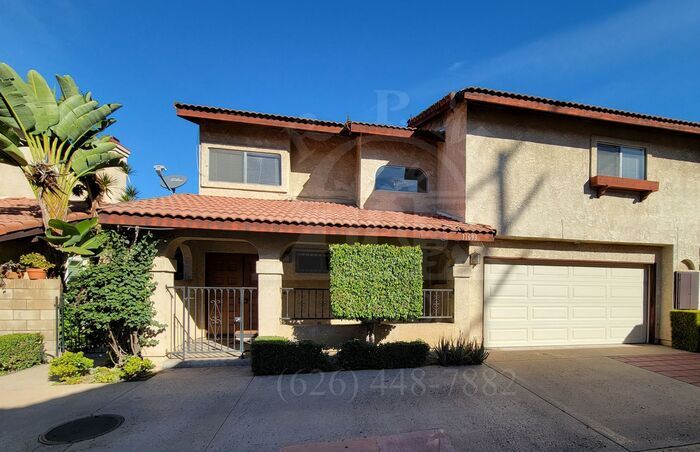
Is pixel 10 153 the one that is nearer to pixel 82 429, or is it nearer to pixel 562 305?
pixel 82 429

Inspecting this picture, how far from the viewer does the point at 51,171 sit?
23.7 ft

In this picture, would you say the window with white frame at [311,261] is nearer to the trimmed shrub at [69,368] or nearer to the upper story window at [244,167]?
the upper story window at [244,167]

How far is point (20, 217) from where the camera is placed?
27.3ft

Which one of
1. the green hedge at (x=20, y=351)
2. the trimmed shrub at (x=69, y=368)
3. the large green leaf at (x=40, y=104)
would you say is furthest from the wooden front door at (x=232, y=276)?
the large green leaf at (x=40, y=104)

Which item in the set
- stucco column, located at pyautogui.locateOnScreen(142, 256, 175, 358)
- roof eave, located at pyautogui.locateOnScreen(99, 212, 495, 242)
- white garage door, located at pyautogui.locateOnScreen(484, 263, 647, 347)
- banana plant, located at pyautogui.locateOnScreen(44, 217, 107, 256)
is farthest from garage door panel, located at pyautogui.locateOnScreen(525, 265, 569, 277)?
banana plant, located at pyautogui.locateOnScreen(44, 217, 107, 256)

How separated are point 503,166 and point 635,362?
18.1 ft

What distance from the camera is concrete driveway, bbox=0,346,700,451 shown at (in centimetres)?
403

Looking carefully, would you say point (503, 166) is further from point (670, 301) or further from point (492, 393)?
point (670, 301)

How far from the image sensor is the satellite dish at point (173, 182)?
11.0 metres

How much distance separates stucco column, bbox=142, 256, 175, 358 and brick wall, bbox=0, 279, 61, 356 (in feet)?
8.00

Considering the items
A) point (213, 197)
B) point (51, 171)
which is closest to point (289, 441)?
point (213, 197)

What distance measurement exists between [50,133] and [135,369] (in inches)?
224

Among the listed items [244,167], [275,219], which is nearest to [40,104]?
[244,167]

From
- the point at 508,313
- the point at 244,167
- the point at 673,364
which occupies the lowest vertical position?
the point at 673,364
